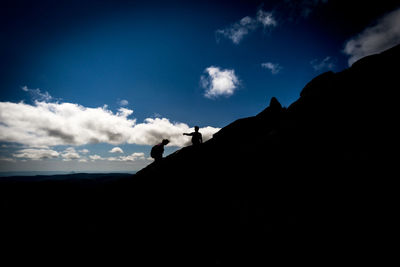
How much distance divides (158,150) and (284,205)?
14.2 metres

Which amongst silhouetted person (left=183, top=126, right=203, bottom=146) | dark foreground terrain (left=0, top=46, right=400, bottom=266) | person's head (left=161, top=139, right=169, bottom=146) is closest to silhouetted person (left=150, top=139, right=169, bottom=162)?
person's head (left=161, top=139, right=169, bottom=146)

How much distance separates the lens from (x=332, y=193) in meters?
5.77

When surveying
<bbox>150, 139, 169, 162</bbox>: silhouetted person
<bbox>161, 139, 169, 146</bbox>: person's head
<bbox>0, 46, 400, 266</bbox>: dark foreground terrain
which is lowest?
<bbox>0, 46, 400, 266</bbox>: dark foreground terrain

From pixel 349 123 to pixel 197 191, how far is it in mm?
9663

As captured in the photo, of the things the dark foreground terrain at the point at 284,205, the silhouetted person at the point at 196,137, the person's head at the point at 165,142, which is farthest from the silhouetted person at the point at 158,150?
the dark foreground terrain at the point at 284,205

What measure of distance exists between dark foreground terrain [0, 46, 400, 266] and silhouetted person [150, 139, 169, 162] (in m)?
4.80

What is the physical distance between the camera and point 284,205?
638 centimetres

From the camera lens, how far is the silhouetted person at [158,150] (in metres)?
17.6

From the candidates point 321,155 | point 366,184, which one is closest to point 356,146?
point 321,155

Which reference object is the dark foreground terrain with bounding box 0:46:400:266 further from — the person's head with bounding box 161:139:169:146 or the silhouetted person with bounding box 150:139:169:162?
the person's head with bounding box 161:139:169:146

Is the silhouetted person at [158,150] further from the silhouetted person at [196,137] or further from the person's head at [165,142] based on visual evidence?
the silhouetted person at [196,137]

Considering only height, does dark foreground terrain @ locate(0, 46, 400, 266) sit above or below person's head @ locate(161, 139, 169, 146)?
below

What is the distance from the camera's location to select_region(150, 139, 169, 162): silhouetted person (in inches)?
695

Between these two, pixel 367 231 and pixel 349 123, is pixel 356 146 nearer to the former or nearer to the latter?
pixel 349 123
